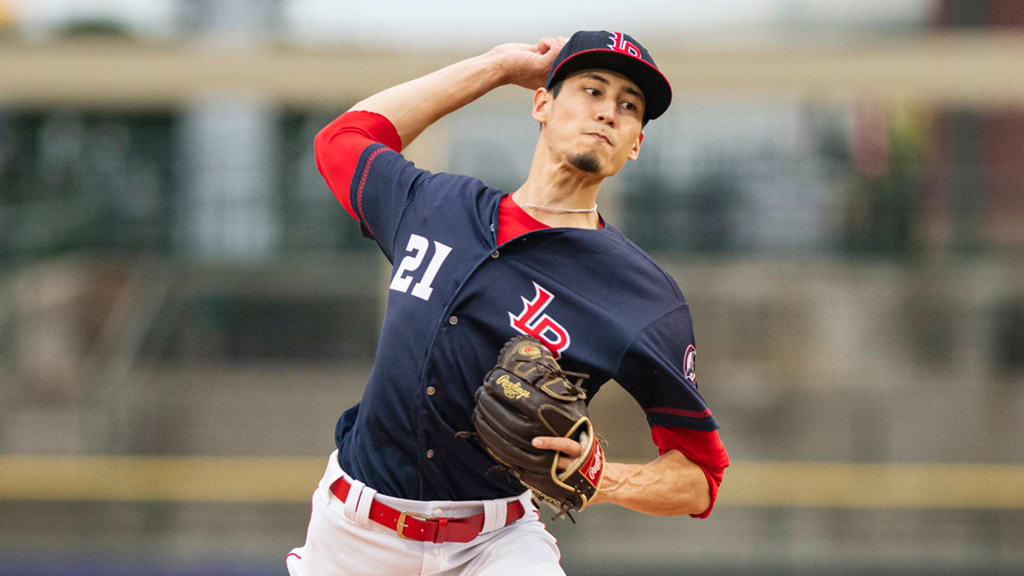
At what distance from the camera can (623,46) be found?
2707 mm

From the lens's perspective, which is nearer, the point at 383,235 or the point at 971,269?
the point at 383,235

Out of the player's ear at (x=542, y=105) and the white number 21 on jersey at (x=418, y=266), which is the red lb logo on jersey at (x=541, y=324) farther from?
the player's ear at (x=542, y=105)

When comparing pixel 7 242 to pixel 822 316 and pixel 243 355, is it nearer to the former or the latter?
pixel 243 355

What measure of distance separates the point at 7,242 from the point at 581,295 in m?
9.12

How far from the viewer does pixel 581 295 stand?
103 inches

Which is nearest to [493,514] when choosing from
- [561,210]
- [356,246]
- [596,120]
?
[561,210]

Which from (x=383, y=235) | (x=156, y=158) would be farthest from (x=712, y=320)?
(x=383, y=235)

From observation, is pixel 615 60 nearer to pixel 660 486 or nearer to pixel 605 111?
pixel 605 111

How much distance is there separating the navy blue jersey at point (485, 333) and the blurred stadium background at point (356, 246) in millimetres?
5690

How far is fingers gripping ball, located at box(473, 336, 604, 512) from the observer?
2354 mm

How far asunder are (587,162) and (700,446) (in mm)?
699

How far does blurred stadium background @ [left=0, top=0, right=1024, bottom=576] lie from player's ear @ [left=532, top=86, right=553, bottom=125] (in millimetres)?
5736

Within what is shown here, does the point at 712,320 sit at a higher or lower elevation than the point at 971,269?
lower

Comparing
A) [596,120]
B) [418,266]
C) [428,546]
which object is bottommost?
[428,546]
